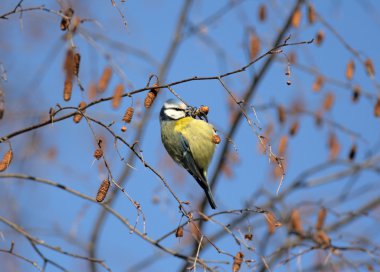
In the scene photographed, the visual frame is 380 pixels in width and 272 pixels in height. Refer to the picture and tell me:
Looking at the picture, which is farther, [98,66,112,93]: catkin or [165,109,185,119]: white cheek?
[165,109,185,119]: white cheek

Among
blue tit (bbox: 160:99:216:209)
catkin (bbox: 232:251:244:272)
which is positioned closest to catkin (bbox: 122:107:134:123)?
catkin (bbox: 232:251:244:272)

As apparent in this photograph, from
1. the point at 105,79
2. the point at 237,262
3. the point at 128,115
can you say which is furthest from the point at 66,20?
the point at 237,262

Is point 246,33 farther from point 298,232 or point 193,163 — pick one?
point 298,232

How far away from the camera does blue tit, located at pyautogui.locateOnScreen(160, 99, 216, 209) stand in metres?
3.76

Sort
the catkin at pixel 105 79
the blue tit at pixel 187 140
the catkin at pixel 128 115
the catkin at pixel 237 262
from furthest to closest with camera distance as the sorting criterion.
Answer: the blue tit at pixel 187 140 → the catkin at pixel 105 79 → the catkin at pixel 237 262 → the catkin at pixel 128 115

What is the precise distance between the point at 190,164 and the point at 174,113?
0.33 m

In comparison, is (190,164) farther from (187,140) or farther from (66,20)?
(66,20)

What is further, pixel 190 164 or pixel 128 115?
pixel 190 164

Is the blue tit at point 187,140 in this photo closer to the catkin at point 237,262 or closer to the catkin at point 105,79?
the catkin at point 105,79

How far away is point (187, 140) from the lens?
3.77 m

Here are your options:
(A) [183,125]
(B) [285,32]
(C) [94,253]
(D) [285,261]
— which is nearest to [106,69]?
(A) [183,125]

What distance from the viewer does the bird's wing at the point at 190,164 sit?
12.4ft

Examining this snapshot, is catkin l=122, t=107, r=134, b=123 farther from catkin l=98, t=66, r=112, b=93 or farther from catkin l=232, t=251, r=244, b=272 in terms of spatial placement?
catkin l=98, t=66, r=112, b=93

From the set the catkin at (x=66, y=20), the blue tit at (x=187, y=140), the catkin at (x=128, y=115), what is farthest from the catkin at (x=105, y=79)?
the catkin at (x=128, y=115)
